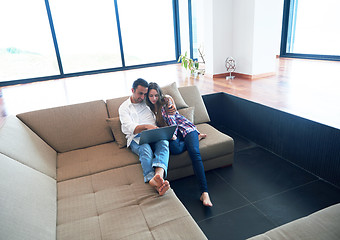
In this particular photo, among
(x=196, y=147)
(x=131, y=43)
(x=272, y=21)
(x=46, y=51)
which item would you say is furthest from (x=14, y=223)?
(x=131, y=43)

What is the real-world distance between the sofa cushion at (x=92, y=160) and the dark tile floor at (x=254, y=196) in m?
0.56

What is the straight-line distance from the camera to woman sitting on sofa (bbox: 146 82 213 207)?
2149mm

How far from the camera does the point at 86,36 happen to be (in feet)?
20.7

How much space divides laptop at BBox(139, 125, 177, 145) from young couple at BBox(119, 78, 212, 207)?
44 mm

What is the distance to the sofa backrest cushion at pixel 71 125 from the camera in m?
2.34

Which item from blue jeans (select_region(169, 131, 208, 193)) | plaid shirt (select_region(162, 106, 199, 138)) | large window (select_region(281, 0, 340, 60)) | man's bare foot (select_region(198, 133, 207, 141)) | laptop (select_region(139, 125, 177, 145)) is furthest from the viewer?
large window (select_region(281, 0, 340, 60))

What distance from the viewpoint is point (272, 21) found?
423 cm

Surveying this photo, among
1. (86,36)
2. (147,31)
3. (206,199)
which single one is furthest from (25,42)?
(206,199)

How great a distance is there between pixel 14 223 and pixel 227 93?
9.54ft

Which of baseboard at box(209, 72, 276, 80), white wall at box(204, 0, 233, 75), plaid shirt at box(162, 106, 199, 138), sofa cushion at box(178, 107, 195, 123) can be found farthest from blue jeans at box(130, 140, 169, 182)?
white wall at box(204, 0, 233, 75)

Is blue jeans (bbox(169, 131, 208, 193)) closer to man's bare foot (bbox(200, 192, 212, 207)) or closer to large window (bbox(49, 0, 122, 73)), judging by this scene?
man's bare foot (bbox(200, 192, 212, 207))

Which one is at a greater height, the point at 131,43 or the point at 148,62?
the point at 131,43

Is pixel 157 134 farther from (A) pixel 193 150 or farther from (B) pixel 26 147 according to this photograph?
(B) pixel 26 147

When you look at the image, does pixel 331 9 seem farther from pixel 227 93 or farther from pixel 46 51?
pixel 46 51
